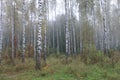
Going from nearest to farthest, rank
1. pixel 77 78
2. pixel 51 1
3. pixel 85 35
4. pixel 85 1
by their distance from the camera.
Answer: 1. pixel 77 78
2. pixel 85 35
3. pixel 85 1
4. pixel 51 1

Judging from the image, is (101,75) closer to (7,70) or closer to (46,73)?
(46,73)

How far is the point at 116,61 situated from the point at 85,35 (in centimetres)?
707

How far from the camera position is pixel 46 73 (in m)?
12.4

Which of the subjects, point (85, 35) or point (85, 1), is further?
point (85, 1)

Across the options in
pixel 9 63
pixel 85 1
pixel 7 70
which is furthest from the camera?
pixel 85 1

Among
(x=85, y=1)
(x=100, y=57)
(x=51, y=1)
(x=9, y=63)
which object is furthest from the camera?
(x=51, y=1)

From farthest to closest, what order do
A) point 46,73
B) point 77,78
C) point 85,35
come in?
point 85,35 → point 46,73 → point 77,78

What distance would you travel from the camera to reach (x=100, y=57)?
16984 mm

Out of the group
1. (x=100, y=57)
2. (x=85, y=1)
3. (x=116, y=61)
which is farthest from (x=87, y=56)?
(x=85, y=1)

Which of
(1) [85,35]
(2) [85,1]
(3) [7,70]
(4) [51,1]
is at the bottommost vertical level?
(3) [7,70]

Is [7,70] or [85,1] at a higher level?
[85,1]

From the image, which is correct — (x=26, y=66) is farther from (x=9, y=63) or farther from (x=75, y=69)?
(x=75, y=69)

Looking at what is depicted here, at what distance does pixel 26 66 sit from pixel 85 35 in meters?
8.26

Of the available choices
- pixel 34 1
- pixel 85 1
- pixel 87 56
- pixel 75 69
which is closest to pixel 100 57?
pixel 87 56
